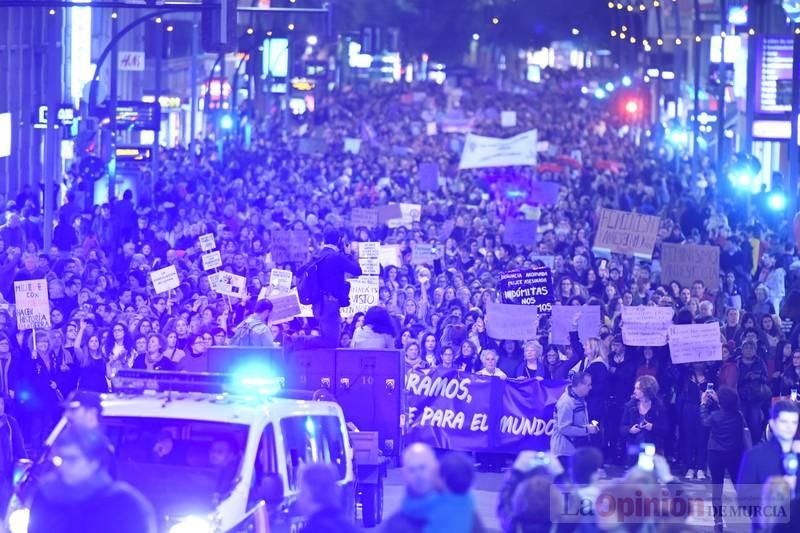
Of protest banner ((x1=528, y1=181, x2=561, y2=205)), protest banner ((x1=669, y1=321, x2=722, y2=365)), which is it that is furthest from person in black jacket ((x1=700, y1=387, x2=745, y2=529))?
protest banner ((x1=528, y1=181, x2=561, y2=205))

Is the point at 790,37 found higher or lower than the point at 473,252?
higher

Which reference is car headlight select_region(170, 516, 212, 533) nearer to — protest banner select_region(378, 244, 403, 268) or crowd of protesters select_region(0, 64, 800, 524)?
crowd of protesters select_region(0, 64, 800, 524)

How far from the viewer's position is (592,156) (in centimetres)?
6253

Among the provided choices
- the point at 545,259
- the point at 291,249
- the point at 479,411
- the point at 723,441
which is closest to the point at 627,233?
the point at 545,259

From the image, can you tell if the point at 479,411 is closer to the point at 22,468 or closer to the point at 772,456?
the point at 772,456

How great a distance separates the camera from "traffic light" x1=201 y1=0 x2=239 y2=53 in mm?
23406

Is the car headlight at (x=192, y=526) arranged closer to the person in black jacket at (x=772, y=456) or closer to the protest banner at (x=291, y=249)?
the person in black jacket at (x=772, y=456)

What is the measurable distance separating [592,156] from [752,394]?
145 ft

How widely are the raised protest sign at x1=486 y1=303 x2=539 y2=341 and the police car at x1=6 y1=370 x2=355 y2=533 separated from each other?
7.52m

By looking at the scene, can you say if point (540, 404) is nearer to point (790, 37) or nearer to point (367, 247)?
point (367, 247)

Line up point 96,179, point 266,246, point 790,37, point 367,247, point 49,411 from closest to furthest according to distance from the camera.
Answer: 1. point 49,411
2. point 367,247
3. point 266,246
4. point 96,179
5. point 790,37

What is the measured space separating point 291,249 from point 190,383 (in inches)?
538

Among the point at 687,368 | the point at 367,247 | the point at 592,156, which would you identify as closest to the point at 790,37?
the point at 592,156

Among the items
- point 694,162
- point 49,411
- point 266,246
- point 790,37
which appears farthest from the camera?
point 694,162
